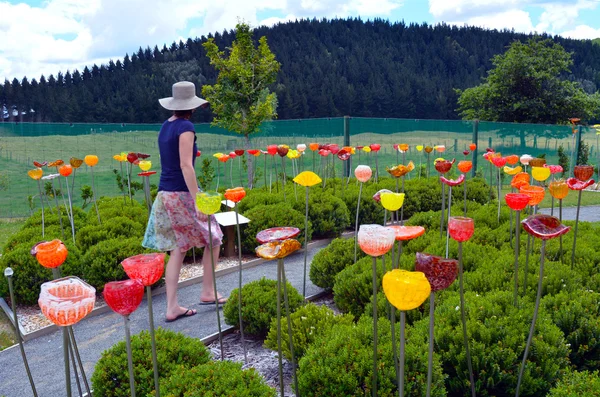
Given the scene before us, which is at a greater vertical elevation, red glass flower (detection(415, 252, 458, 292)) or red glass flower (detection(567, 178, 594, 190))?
red glass flower (detection(415, 252, 458, 292))

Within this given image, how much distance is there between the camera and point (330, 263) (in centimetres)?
420

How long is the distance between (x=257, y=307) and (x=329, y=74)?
5882cm

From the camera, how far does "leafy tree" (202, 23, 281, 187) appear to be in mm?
12055

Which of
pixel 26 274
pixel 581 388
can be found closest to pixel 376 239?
pixel 581 388

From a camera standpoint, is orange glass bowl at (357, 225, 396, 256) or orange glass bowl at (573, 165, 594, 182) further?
orange glass bowl at (573, 165, 594, 182)

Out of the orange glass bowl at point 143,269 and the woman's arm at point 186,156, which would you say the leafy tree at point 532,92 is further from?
the orange glass bowl at point 143,269

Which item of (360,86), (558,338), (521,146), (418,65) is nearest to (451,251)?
(558,338)

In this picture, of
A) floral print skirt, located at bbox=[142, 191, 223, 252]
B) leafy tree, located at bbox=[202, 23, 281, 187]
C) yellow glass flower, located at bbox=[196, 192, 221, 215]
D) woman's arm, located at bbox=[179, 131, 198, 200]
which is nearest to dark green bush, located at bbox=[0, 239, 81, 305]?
floral print skirt, located at bbox=[142, 191, 223, 252]

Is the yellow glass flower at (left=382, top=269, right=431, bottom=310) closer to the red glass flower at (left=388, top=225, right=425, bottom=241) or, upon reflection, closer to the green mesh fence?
the red glass flower at (left=388, top=225, right=425, bottom=241)

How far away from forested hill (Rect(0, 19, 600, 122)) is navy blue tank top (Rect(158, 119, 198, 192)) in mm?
38939

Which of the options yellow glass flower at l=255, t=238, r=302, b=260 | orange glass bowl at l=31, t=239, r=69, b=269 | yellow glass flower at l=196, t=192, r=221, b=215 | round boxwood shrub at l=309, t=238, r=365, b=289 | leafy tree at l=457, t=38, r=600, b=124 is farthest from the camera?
leafy tree at l=457, t=38, r=600, b=124

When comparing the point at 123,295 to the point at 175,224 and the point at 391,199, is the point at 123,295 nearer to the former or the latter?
the point at 391,199

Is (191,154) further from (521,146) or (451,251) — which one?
(521,146)

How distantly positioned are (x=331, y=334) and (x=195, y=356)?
70cm
